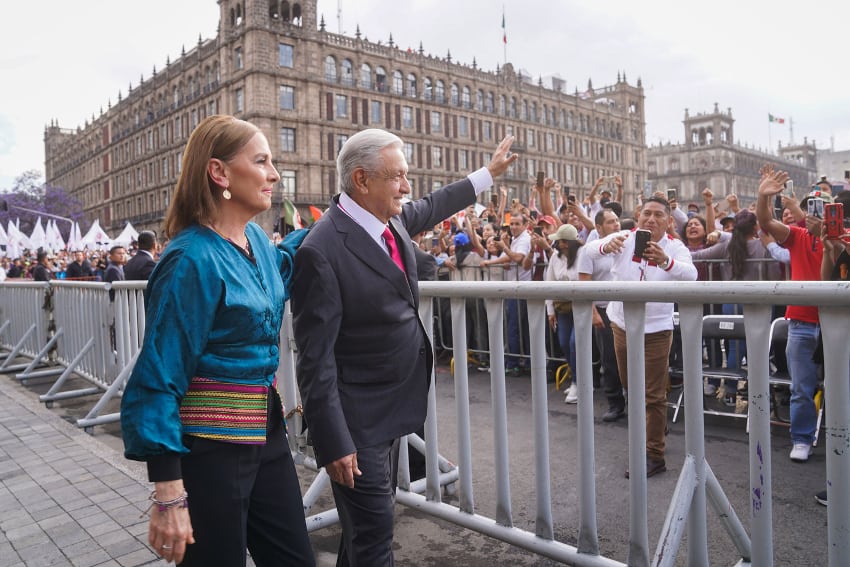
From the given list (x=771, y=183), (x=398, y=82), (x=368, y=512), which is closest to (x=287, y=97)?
(x=398, y=82)

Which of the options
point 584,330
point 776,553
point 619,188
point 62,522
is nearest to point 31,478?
point 62,522

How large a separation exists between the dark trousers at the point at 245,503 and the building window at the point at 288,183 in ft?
165

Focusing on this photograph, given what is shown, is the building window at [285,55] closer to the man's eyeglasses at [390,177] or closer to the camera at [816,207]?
the camera at [816,207]

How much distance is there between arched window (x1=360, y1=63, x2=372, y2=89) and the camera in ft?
184

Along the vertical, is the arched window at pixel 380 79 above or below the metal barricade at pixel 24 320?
above

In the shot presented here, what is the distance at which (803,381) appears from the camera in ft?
15.4

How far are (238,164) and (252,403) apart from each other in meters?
0.76

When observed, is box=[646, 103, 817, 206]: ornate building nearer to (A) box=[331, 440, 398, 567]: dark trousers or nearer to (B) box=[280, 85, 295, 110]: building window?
(B) box=[280, 85, 295, 110]: building window

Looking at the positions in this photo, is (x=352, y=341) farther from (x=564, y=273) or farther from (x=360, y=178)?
(x=564, y=273)

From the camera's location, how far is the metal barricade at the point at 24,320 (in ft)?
29.0

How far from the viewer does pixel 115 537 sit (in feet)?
11.8

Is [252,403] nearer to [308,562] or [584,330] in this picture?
[308,562]

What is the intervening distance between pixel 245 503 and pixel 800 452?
4150mm

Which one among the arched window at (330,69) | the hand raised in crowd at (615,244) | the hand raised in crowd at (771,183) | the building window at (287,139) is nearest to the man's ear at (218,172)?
the hand raised in crowd at (615,244)
